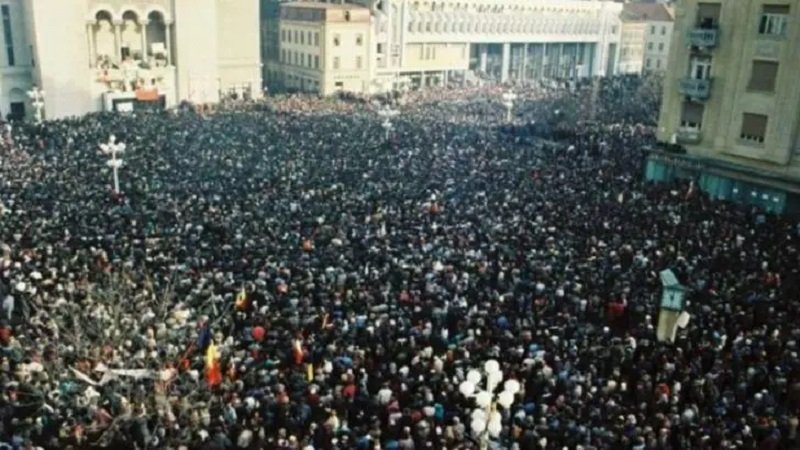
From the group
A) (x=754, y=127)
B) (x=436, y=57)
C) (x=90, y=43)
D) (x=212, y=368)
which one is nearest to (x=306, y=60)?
(x=436, y=57)

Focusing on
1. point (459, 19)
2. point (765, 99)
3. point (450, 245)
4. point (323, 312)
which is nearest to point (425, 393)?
point (323, 312)

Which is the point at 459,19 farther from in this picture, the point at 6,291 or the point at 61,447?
the point at 61,447

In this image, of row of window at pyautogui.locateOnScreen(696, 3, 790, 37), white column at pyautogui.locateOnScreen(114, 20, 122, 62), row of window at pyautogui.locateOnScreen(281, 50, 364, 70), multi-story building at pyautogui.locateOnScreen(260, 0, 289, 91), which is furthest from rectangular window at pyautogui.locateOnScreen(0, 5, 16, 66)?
row of window at pyautogui.locateOnScreen(696, 3, 790, 37)

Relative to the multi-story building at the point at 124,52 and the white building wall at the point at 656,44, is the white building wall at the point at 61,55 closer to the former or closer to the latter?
the multi-story building at the point at 124,52

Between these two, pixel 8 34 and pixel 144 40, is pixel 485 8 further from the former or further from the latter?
pixel 8 34

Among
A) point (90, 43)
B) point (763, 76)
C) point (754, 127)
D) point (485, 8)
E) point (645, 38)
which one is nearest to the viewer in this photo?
point (763, 76)

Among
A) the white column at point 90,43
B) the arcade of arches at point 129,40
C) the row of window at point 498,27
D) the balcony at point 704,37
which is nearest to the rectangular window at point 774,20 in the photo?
the balcony at point 704,37

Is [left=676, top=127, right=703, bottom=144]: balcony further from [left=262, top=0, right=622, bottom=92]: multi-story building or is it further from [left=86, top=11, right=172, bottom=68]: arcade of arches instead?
[left=262, top=0, right=622, bottom=92]: multi-story building
